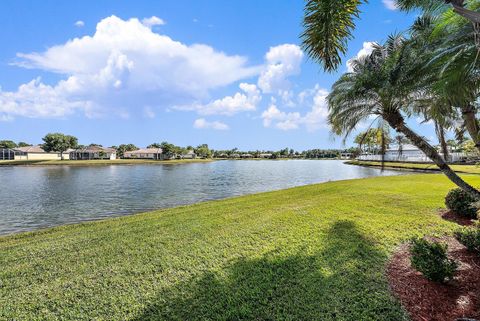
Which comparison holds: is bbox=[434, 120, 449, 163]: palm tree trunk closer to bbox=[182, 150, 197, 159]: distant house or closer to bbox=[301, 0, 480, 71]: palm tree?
bbox=[301, 0, 480, 71]: palm tree

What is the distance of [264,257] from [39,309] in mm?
4043

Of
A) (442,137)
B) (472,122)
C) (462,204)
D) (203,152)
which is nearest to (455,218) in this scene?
(462,204)

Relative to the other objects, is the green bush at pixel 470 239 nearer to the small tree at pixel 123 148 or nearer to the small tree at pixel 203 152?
the small tree at pixel 123 148

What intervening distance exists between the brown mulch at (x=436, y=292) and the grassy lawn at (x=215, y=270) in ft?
0.86

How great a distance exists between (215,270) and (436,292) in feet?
12.9

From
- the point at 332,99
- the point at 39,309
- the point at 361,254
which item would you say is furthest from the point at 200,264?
the point at 332,99

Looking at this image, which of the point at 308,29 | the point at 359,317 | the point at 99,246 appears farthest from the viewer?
the point at 99,246

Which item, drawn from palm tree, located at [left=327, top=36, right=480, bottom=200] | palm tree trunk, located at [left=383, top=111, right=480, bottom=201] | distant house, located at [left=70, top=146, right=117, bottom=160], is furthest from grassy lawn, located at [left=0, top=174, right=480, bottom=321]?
distant house, located at [left=70, top=146, right=117, bottom=160]

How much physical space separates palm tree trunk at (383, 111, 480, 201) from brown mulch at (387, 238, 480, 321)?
161cm

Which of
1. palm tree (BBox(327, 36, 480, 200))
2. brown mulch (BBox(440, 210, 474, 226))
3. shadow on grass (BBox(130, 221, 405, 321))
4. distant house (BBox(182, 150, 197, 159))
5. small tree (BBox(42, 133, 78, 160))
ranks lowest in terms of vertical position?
shadow on grass (BBox(130, 221, 405, 321))

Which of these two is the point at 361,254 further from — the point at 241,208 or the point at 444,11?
the point at 241,208

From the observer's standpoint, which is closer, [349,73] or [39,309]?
[39,309]

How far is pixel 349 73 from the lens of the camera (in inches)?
295

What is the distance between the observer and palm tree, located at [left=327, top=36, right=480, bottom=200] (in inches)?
218
